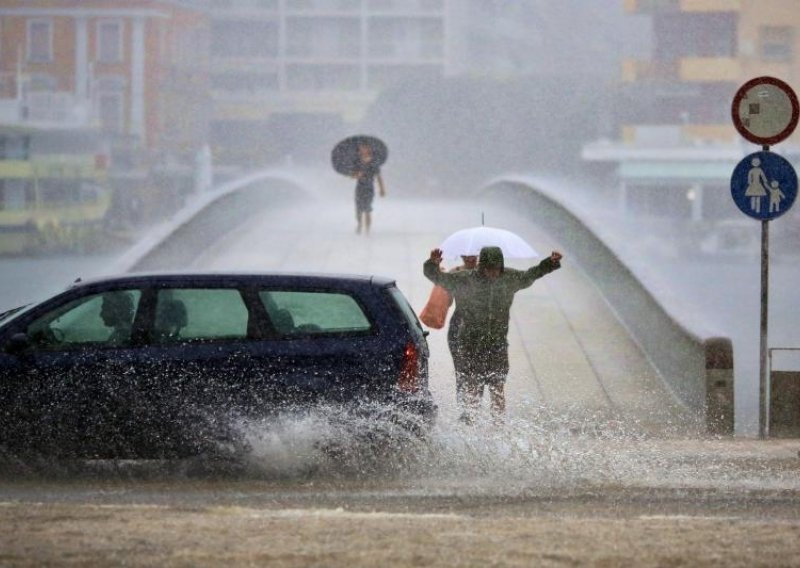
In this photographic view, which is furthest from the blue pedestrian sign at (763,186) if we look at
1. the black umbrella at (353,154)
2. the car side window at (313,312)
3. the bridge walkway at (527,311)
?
the black umbrella at (353,154)

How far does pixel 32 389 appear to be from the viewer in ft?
35.7

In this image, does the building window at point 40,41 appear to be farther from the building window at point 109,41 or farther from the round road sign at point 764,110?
the round road sign at point 764,110

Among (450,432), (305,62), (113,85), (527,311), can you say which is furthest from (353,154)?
(305,62)

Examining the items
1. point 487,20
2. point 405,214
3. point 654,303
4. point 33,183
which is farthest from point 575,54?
point 654,303

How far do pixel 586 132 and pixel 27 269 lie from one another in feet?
134

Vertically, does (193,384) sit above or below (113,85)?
below

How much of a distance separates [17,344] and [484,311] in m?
3.84

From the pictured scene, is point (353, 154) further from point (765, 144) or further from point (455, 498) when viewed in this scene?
point (455, 498)

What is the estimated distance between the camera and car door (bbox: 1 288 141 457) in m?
10.8

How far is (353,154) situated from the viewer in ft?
101

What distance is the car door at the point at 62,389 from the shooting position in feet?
35.6

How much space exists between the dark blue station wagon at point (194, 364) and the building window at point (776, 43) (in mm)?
112461

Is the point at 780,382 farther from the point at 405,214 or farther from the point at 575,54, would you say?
the point at 575,54

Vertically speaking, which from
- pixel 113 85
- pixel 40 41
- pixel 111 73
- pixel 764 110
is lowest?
pixel 764 110
